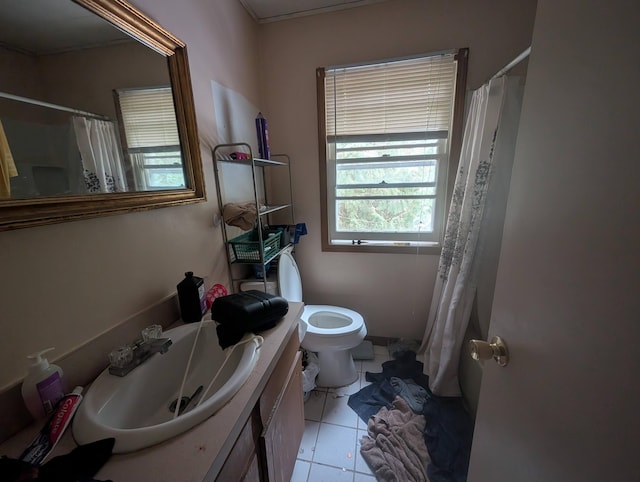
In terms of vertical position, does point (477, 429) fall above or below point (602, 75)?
below

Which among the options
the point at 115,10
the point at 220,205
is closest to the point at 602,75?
the point at 115,10

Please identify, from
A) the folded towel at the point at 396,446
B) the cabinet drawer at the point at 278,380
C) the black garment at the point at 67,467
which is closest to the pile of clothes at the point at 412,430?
the folded towel at the point at 396,446

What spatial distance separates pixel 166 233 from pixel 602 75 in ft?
3.94

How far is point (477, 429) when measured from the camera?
0.74m

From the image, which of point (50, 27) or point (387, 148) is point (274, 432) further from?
point (387, 148)

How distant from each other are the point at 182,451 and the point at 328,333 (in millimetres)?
1104

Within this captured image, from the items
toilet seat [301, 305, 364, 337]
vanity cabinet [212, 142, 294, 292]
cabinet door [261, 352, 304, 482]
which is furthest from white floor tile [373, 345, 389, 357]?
vanity cabinet [212, 142, 294, 292]

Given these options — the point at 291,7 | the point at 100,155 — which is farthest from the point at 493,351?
the point at 291,7

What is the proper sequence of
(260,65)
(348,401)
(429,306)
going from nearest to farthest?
→ (348,401) → (260,65) → (429,306)

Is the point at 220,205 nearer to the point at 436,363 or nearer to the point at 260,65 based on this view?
the point at 260,65

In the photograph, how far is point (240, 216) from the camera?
1261 millimetres

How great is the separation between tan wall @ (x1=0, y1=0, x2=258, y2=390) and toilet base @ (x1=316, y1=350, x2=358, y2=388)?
869mm

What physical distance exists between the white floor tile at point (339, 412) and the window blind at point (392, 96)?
179 cm

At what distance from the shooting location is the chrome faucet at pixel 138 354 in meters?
0.69
